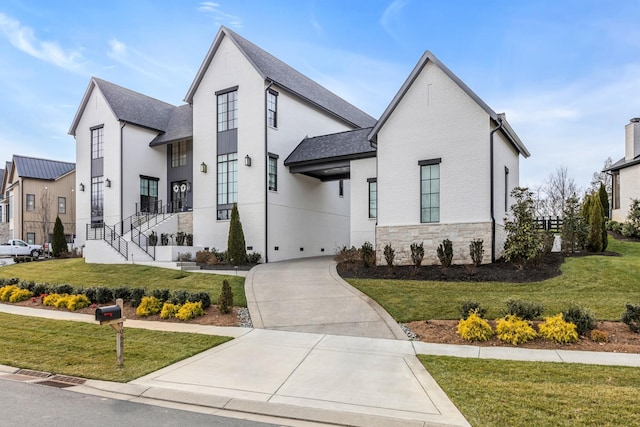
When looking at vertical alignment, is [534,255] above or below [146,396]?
above

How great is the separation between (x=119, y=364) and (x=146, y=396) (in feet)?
4.65

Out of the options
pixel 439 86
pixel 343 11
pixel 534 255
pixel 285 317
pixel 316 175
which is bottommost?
pixel 285 317

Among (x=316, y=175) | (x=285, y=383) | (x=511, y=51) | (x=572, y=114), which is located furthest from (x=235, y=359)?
(x=572, y=114)

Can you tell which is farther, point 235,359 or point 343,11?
point 343,11

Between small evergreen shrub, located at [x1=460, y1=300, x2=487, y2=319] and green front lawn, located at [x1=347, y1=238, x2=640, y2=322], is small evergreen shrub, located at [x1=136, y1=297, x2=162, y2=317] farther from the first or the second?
small evergreen shrub, located at [x1=460, y1=300, x2=487, y2=319]

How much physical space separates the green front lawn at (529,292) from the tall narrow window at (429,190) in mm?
3425

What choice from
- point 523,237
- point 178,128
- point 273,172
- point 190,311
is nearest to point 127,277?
point 190,311

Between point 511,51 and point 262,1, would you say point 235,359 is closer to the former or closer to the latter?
point 262,1

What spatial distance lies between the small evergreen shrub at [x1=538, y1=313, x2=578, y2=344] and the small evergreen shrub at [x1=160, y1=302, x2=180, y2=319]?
8447 millimetres

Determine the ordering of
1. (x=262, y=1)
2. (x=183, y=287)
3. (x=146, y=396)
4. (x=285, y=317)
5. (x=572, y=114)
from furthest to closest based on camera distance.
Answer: (x=572, y=114) → (x=183, y=287) → (x=262, y=1) → (x=285, y=317) → (x=146, y=396)

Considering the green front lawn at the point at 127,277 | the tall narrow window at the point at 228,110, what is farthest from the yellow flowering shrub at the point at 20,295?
the tall narrow window at the point at 228,110

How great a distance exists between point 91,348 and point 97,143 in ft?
69.5

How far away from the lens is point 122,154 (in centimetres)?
2350

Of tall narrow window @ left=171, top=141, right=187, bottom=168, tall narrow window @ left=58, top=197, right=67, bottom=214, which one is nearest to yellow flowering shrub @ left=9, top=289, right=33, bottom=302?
tall narrow window @ left=171, top=141, right=187, bottom=168
